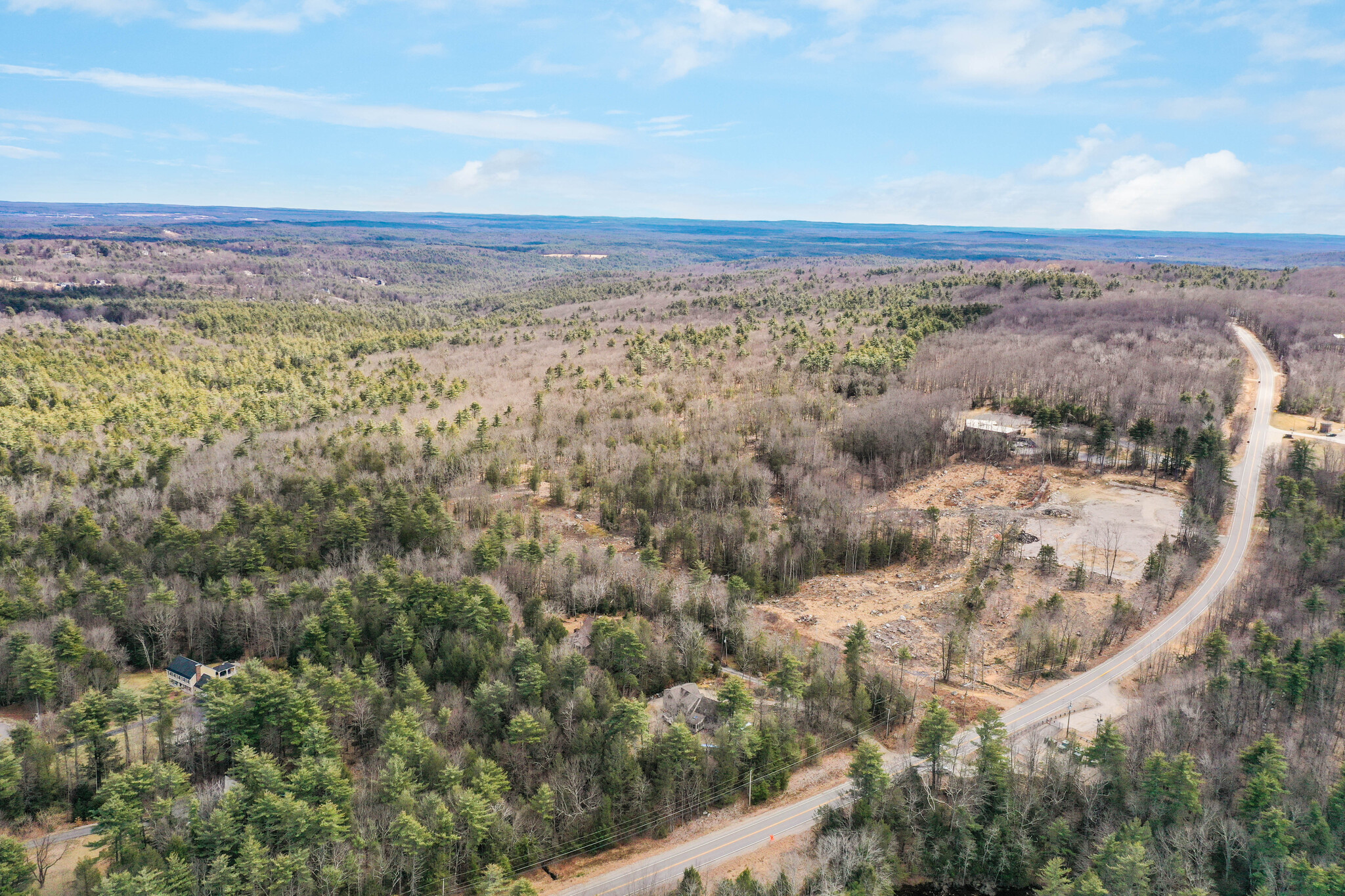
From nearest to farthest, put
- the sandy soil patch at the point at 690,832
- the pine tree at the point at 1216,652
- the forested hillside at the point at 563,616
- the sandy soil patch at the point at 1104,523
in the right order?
the forested hillside at the point at 563,616 → the sandy soil patch at the point at 690,832 → the pine tree at the point at 1216,652 → the sandy soil patch at the point at 1104,523

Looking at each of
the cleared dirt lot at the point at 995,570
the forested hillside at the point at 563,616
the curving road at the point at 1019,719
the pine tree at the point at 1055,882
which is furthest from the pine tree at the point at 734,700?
the cleared dirt lot at the point at 995,570

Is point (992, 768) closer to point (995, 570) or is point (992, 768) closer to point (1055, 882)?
point (1055, 882)

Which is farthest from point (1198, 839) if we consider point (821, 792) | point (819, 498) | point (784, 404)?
point (784, 404)

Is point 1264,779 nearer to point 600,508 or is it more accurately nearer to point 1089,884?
point 1089,884

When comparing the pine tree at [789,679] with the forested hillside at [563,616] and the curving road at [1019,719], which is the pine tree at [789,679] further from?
the curving road at [1019,719]

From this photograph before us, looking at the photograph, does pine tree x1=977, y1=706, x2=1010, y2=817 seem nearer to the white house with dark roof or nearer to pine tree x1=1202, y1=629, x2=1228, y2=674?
pine tree x1=1202, y1=629, x2=1228, y2=674

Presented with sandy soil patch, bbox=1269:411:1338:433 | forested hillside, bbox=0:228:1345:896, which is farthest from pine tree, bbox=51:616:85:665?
sandy soil patch, bbox=1269:411:1338:433

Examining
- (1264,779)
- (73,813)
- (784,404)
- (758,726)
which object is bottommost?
(73,813)
